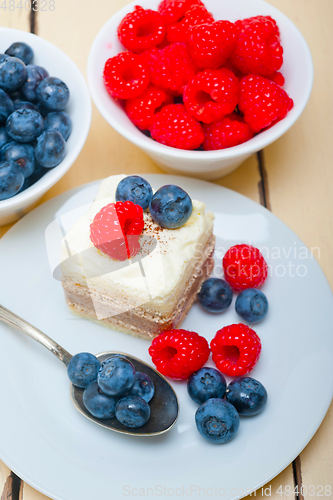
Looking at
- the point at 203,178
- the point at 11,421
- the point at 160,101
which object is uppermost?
the point at 160,101

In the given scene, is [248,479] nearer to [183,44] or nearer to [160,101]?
[160,101]

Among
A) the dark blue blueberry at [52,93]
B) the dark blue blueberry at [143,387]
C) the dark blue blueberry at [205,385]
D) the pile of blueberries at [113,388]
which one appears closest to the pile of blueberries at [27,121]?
the dark blue blueberry at [52,93]

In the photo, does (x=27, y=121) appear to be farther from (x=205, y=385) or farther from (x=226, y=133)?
(x=205, y=385)

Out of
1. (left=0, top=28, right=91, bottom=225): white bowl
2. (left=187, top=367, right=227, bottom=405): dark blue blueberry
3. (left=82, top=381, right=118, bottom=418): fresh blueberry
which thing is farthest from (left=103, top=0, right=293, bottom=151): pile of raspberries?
(left=82, top=381, right=118, bottom=418): fresh blueberry

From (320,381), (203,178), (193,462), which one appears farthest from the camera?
(203,178)

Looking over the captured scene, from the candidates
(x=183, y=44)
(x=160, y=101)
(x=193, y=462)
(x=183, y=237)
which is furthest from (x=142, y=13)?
(x=193, y=462)

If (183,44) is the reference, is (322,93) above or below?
below

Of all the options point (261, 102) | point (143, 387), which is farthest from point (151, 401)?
point (261, 102)

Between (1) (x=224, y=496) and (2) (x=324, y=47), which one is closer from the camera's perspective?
(1) (x=224, y=496)
